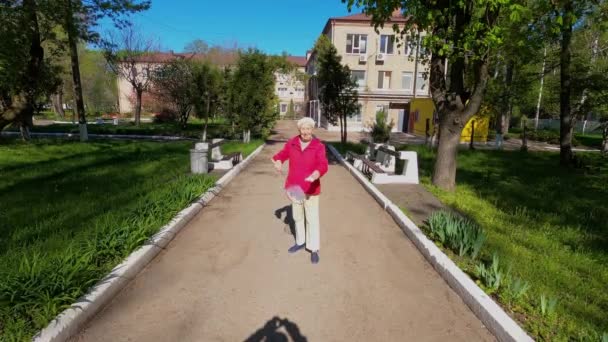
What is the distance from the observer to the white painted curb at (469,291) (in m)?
2.88

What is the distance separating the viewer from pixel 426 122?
2575 cm

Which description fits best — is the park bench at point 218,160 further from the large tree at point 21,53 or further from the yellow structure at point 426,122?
the yellow structure at point 426,122

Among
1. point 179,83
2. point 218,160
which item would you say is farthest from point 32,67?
point 179,83

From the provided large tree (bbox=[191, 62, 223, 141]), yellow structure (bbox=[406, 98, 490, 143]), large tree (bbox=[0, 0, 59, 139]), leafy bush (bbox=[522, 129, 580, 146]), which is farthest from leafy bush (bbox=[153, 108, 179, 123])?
leafy bush (bbox=[522, 129, 580, 146])

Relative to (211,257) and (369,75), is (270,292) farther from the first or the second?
(369,75)

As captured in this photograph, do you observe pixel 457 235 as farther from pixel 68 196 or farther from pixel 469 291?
pixel 68 196

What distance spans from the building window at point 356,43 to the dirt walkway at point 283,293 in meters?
34.1

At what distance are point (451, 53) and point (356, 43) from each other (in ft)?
103

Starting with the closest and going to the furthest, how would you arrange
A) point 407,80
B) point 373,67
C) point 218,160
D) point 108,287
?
point 108,287
point 218,160
point 373,67
point 407,80

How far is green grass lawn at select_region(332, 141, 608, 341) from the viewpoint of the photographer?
318 cm

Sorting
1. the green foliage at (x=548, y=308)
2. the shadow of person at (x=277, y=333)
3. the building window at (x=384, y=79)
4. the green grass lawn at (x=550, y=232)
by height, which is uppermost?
the building window at (x=384, y=79)

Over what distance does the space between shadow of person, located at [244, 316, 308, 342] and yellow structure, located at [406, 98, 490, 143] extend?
22.6 metres

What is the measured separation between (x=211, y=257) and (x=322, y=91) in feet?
54.1

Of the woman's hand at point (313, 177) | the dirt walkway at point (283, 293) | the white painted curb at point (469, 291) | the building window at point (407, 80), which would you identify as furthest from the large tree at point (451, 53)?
the building window at point (407, 80)
